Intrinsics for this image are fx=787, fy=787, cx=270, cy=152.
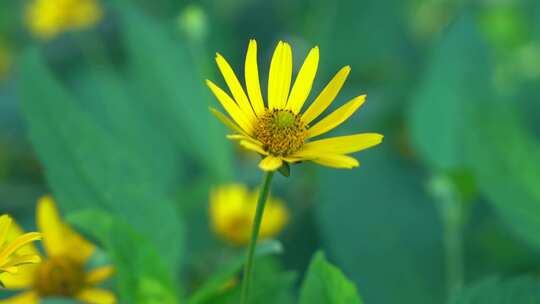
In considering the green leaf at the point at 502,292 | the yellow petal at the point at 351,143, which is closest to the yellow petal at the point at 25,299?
the yellow petal at the point at 351,143

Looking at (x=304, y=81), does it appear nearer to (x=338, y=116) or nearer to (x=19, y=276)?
(x=338, y=116)

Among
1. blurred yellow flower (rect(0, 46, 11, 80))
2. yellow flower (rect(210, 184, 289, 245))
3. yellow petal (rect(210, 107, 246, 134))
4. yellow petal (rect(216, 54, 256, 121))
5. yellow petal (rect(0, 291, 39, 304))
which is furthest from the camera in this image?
blurred yellow flower (rect(0, 46, 11, 80))

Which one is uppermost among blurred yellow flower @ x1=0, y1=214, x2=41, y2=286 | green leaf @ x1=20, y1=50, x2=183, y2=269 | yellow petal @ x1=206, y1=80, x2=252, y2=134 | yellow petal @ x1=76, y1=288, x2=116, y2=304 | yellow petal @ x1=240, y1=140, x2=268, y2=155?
green leaf @ x1=20, y1=50, x2=183, y2=269

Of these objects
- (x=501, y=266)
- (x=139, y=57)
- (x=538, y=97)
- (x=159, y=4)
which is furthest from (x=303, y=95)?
(x=159, y=4)

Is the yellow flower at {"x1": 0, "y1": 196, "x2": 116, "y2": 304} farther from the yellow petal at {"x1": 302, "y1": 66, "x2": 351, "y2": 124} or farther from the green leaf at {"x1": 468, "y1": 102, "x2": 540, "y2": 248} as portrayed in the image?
the green leaf at {"x1": 468, "y1": 102, "x2": 540, "y2": 248}

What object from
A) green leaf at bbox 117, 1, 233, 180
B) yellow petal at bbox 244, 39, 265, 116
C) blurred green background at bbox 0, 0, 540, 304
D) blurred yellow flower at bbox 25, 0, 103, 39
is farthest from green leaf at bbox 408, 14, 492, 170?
blurred yellow flower at bbox 25, 0, 103, 39

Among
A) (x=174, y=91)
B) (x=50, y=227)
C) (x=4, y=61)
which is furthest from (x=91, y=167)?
(x=4, y=61)

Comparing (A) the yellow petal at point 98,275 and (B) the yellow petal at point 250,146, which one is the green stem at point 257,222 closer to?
(B) the yellow petal at point 250,146
